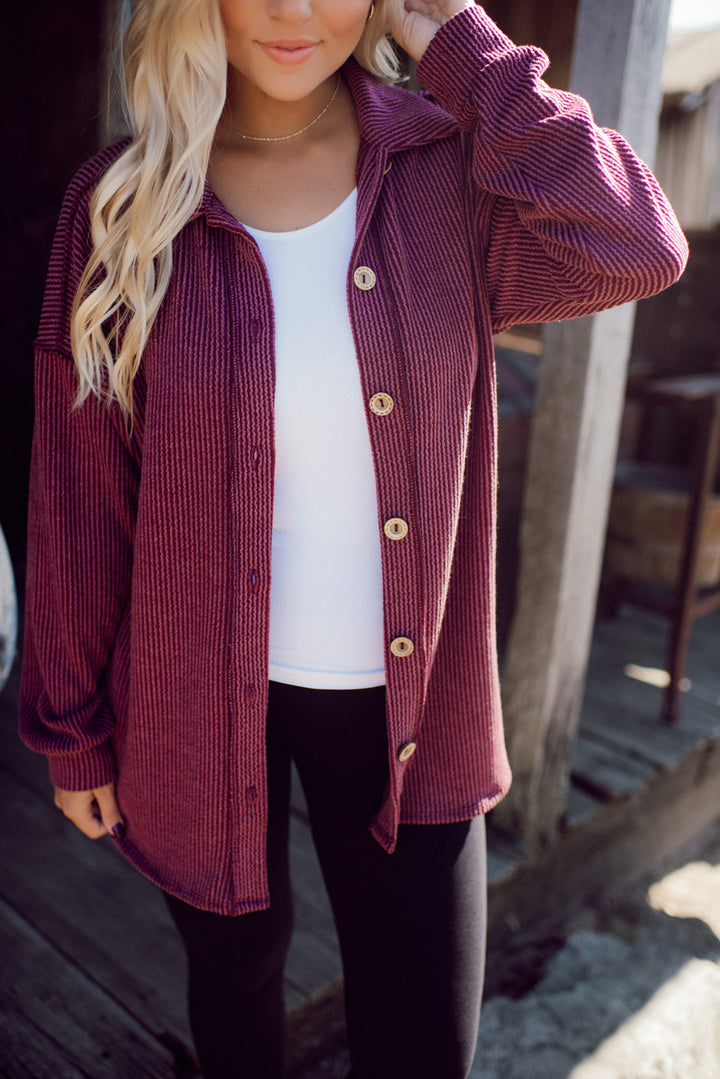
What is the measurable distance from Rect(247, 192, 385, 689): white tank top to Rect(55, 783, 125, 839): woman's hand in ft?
1.17

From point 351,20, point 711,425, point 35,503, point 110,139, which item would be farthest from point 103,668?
point 711,425

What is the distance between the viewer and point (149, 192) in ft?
3.79

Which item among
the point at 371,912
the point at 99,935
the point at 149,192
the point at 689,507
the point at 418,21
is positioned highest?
the point at 418,21

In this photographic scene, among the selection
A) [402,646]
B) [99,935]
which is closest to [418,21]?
[402,646]

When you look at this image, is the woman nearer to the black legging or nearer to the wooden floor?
the black legging

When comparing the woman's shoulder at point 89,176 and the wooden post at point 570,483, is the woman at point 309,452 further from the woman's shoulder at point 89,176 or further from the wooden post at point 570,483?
the wooden post at point 570,483

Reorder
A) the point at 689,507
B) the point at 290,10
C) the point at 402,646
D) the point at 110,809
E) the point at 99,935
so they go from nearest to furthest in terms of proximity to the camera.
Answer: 1. the point at 290,10
2. the point at 402,646
3. the point at 110,809
4. the point at 99,935
5. the point at 689,507

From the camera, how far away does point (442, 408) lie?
1.17 m

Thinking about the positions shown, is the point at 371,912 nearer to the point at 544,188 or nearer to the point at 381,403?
the point at 381,403

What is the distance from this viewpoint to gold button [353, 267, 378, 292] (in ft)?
3.73

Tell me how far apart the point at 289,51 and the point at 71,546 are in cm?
70

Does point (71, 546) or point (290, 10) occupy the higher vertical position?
point (290, 10)

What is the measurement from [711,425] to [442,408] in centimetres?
233

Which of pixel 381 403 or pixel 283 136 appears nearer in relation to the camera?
pixel 381 403
